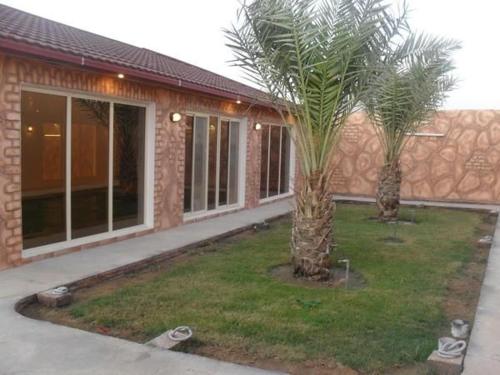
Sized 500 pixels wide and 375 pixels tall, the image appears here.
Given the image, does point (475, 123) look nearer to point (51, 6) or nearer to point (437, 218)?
point (437, 218)

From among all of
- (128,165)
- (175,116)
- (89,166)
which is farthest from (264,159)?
(89,166)

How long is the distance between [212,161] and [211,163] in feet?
0.23

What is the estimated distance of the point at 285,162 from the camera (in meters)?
18.3

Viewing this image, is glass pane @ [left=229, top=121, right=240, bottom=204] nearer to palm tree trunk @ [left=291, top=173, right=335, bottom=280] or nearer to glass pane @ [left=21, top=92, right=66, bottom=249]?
glass pane @ [left=21, top=92, right=66, bottom=249]

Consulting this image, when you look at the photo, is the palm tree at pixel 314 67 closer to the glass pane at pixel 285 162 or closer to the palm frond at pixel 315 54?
the palm frond at pixel 315 54

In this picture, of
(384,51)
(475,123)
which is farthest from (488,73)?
(384,51)

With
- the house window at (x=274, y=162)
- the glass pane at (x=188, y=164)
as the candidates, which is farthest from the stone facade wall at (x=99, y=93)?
the house window at (x=274, y=162)

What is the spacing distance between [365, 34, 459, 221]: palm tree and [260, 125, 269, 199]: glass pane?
384 centimetres

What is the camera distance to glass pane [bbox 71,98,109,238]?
8398 millimetres

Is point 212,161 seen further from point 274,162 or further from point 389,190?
point 389,190

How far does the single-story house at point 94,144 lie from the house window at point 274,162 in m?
2.80

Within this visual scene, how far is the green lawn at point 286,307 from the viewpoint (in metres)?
4.82

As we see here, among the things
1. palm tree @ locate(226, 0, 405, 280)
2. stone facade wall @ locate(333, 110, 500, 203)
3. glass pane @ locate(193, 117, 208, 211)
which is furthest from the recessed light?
stone facade wall @ locate(333, 110, 500, 203)

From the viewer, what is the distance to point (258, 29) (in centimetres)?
714
